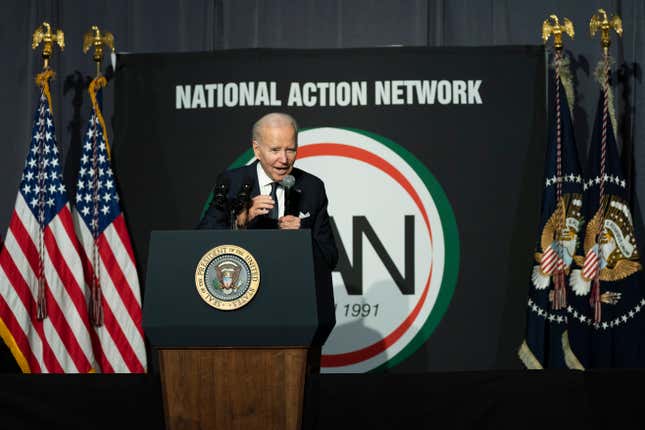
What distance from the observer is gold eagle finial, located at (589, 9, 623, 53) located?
4832 millimetres

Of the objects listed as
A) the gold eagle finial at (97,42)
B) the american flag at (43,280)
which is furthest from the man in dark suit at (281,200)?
the gold eagle finial at (97,42)

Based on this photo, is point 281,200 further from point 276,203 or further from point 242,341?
point 242,341

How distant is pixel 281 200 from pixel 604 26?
90.6 inches

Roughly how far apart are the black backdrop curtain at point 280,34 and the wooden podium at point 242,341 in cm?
268

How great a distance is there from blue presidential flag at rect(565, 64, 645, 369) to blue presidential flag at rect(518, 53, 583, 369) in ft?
0.25

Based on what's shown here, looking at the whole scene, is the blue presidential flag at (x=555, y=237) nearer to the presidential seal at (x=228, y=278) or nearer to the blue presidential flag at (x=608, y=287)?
the blue presidential flag at (x=608, y=287)

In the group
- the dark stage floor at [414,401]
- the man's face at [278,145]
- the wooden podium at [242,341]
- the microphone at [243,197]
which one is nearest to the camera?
the wooden podium at [242,341]

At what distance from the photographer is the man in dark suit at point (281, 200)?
2.92 metres

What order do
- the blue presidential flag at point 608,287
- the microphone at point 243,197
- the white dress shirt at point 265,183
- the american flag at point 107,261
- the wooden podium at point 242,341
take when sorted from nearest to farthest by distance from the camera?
the wooden podium at point 242,341, the microphone at point 243,197, the white dress shirt at point 265,183, the blue presidential flag at point 608,287, the american flag at point 107,261

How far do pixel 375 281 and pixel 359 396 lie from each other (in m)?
1.97

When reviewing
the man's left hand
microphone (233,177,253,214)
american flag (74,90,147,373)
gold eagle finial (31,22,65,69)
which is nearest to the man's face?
the man's left hand

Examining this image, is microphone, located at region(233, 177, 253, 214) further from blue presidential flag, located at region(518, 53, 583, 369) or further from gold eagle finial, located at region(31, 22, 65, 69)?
gold eagle finial, located at region(31, 22, 65, 69)

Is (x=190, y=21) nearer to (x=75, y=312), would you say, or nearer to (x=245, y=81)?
(x=245, y=81)

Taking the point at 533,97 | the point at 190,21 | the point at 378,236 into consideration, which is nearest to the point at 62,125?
the point at 190,21
